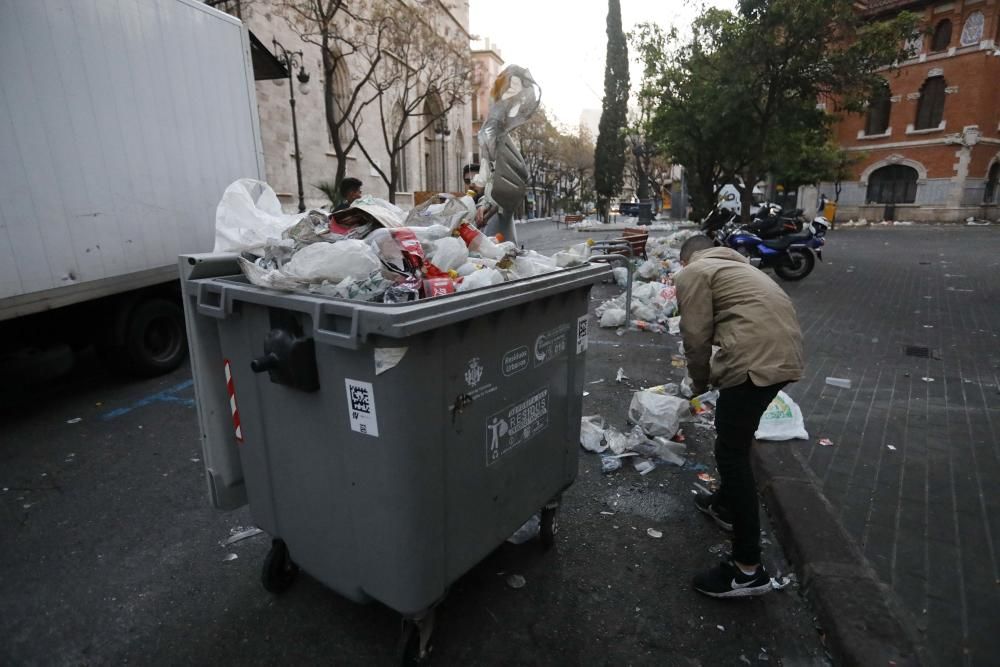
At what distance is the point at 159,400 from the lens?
4.89 meters

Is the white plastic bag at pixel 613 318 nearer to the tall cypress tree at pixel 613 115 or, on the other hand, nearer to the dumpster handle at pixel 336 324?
the dumpster handle at pixel 336 324

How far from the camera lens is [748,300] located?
8.06ft

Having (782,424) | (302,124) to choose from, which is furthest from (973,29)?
(782,424)

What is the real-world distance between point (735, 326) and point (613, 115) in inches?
1298

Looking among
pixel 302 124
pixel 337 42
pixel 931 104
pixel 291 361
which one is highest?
pixel 337 42

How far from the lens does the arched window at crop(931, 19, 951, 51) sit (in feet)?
96.5

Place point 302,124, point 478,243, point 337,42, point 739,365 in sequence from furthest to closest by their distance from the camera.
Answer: point 337,42 → point 302,124 → point 478,243 → point 739,365

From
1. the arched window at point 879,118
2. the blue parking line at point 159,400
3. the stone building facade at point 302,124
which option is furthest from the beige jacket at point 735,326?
the arched window at point 879,118

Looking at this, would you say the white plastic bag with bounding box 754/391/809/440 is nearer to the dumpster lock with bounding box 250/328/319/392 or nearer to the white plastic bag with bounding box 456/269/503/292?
the white plastic bag with bounding box 456/269/503/292

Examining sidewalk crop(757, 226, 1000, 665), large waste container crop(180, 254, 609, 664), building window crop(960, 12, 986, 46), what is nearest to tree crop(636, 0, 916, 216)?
sidewalk crop(757, 226, 1000, 665)

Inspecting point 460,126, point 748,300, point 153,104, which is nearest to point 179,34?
point 153,104

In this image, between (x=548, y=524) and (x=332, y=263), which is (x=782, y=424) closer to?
(x=548, y=524)

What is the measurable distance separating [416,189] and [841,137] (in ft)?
86.9

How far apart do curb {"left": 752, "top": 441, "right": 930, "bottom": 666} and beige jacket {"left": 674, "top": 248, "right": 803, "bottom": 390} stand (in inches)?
34.9
